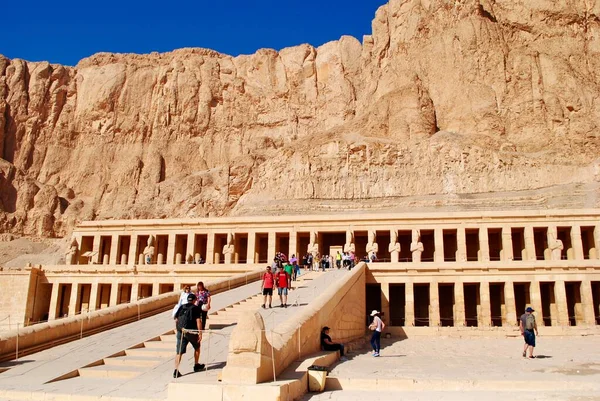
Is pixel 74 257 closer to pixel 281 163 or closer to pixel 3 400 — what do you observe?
pixel 281 163

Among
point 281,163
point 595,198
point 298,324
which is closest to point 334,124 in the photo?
point 281,163

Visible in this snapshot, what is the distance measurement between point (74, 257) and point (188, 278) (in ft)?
45.6

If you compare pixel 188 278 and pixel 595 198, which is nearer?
pixel 188 278

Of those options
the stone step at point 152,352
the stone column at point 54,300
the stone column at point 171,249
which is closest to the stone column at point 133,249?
the stone column at point 171,249

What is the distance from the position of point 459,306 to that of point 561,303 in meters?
5.24

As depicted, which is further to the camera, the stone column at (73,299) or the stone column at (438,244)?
the stone column at (73,299)

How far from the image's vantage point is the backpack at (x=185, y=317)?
37.9 feet

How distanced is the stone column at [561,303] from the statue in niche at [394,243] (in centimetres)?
938

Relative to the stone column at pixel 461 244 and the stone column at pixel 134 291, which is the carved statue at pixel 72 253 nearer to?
the stone column at pixel 134 291

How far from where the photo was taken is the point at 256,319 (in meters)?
10.1

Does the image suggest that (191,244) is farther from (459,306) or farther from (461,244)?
(459,306)

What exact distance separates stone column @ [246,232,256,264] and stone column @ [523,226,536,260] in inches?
721

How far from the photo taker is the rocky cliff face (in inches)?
2414

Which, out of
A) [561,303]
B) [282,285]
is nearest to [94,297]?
[282,285]
